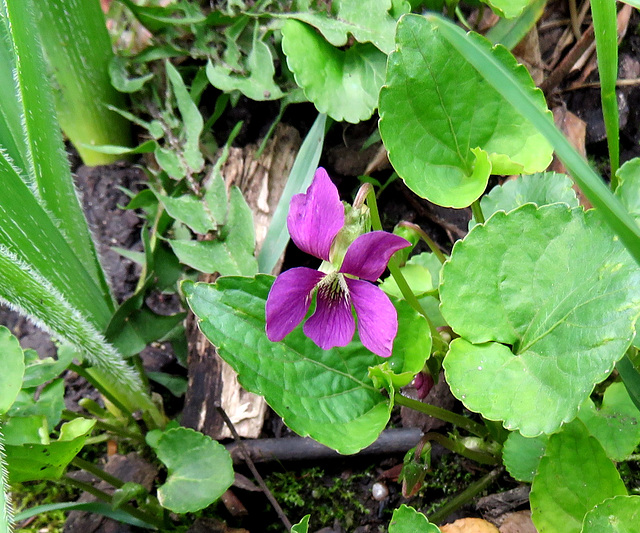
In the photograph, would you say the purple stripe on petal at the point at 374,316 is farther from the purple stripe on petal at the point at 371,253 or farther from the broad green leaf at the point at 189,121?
the broad green leaf at the point at 189,121

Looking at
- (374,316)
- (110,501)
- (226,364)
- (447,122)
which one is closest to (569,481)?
(374,316)

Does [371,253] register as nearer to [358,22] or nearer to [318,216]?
[318,216]

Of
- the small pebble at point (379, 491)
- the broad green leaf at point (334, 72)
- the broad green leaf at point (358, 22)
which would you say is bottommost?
the small pebble at point (379, 491)

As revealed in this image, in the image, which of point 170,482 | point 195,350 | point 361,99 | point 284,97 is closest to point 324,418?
point 170,482

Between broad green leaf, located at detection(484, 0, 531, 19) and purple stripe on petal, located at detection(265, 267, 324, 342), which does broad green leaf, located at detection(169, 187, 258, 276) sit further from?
broad green leaf, located at detection(484, 0, 531, 19)

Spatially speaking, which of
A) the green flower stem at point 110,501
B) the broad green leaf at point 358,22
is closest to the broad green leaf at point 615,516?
the green flower stem at point 110,501

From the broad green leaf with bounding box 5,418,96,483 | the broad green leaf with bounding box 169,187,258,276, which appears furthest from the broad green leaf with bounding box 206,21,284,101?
the broad green leaf with bounding box 5,418,96,483

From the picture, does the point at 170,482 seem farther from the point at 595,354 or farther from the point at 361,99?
the point at 361,99
